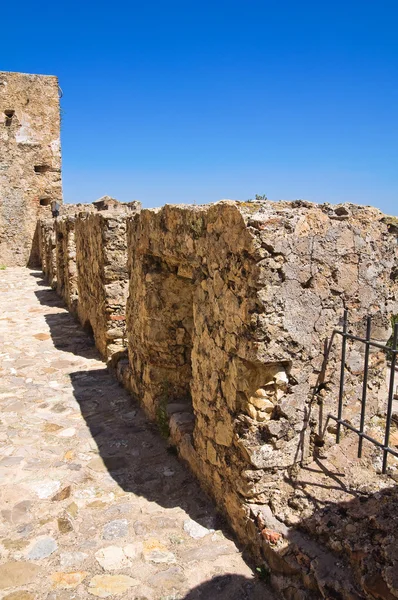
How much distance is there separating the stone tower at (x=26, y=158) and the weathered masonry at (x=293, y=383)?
15.1 meters

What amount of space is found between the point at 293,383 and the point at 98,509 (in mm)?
1556

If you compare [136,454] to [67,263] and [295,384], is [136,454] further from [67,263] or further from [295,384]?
[67,263]

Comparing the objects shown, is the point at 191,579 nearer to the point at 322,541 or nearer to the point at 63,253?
the point at 322,541

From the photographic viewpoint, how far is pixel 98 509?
3.19 metres

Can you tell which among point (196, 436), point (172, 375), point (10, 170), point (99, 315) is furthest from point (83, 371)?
point (10, 170)

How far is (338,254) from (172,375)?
2.19m

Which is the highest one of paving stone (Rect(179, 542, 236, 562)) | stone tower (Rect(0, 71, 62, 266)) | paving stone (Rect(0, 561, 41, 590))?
stone tower (Rect(0, 71, 62, 266))

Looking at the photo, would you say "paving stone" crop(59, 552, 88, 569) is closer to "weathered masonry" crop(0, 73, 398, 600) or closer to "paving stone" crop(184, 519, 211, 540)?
"paving stone" crop(184, 519, 211, 540)

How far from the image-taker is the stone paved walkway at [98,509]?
2.53 metres

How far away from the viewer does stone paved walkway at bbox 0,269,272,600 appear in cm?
253

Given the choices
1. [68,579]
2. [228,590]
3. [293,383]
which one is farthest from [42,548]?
[293,383]

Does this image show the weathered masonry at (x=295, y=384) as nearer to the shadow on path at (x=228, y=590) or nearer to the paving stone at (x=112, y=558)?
the shadow on path at (x=228, y=590)

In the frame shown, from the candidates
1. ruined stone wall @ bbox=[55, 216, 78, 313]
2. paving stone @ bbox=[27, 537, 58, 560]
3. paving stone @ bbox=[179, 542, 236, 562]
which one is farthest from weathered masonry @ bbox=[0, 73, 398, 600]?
ruined stone wall @ bbox=[55, 216, 78, 313]

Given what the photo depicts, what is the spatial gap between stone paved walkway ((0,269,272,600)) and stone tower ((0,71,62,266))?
1280cm
